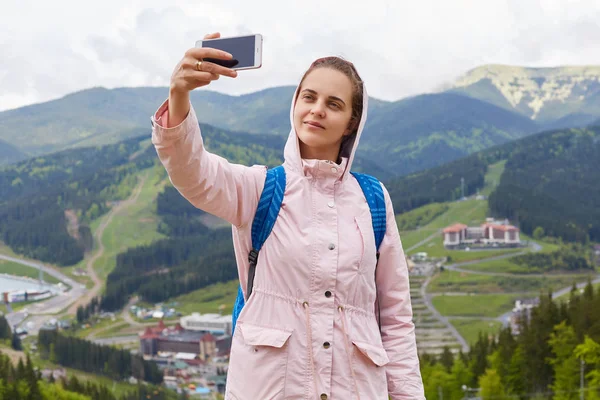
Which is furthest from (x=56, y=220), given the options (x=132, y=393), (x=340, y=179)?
(x=340, y=179)

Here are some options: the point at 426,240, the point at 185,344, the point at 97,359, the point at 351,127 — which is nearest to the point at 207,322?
the point at 185,344

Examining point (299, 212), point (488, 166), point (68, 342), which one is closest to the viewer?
point (299, 212)

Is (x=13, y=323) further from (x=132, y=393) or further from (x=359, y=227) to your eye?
(x=359, y=227)

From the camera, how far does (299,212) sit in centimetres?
268

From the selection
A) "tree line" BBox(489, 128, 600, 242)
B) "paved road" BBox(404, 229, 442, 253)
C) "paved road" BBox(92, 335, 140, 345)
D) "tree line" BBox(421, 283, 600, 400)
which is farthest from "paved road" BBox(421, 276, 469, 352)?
"paved road" BBox(92, 335, 140, 345)

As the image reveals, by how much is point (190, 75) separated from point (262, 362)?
106cm

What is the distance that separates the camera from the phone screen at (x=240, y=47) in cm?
236

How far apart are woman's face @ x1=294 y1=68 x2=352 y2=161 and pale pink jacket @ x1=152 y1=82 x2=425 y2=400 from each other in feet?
0.28

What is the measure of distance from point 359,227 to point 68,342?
117437 millimetres

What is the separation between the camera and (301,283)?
2.60 meters

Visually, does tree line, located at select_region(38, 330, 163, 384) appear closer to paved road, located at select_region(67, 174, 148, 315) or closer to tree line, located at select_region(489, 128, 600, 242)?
paved road, located at select_region(67, 174, 148, 315)

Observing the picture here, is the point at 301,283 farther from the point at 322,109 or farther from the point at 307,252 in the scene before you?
the point at 322,109

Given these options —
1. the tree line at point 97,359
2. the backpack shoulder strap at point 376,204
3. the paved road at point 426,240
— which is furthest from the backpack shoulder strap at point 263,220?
the paved road at point 426,240

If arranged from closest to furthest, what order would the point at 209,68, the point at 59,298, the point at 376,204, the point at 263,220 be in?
the point at 209,68, the point at 263,220, the point at 376,204, the point at 59,298
